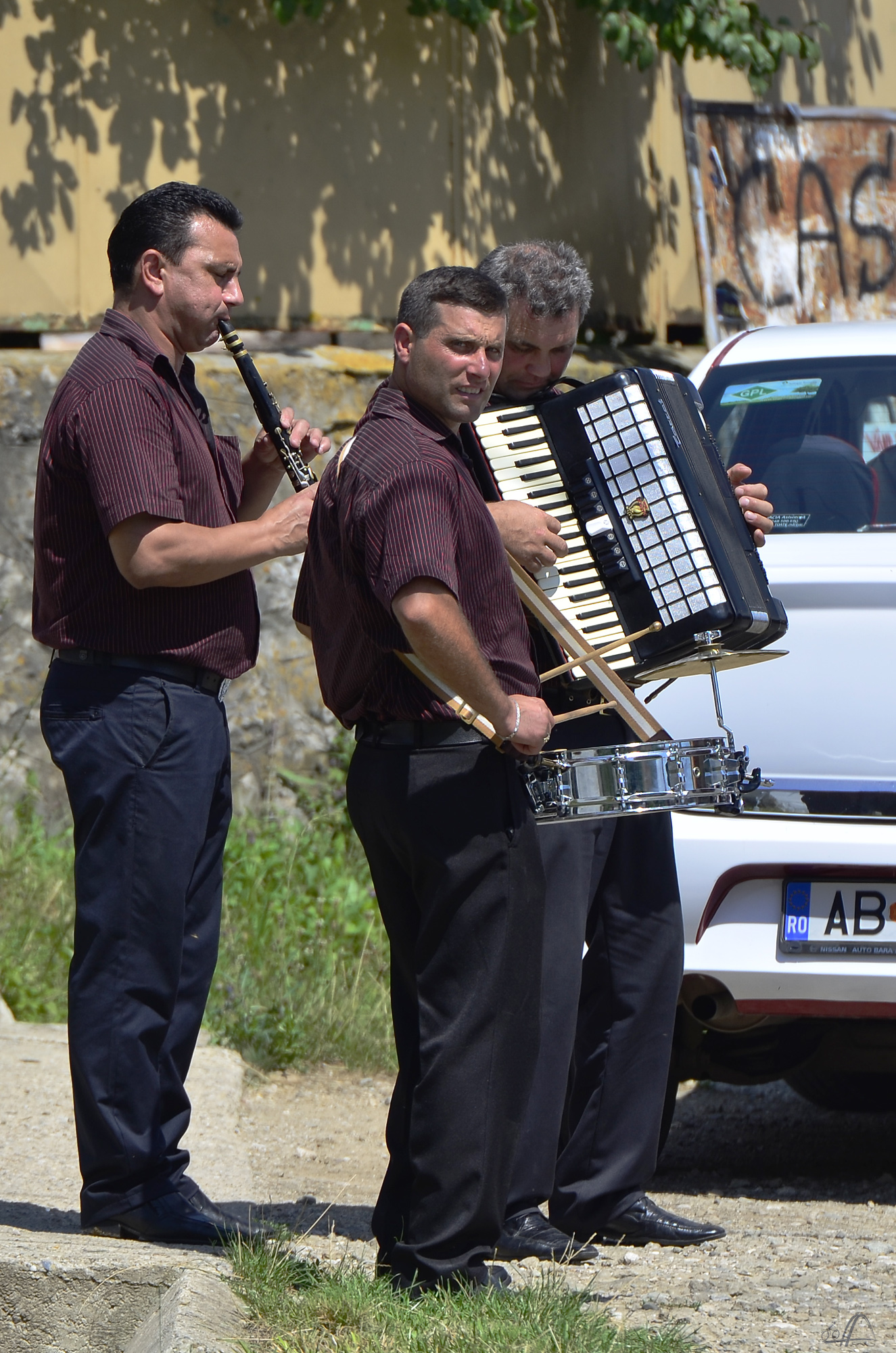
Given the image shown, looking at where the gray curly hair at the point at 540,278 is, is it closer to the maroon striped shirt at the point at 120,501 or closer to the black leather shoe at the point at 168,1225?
the maroon striped shirt at the point at 120,501

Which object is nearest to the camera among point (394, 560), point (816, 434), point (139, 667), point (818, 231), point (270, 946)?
point (394, 560)

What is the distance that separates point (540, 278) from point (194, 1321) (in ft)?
6.72

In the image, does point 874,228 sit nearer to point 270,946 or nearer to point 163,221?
point 270,946

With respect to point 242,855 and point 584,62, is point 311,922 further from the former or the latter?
point 584,62

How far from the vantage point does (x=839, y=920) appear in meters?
3.53

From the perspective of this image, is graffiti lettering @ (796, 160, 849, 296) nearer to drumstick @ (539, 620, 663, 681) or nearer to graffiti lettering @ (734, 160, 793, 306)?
graffiti lettering @ (734, 160, 793, 306)

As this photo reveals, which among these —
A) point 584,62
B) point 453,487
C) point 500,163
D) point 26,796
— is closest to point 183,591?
point 453,487

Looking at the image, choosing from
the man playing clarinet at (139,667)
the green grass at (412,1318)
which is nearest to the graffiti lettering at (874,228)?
the man playing clarinet at (139,667)

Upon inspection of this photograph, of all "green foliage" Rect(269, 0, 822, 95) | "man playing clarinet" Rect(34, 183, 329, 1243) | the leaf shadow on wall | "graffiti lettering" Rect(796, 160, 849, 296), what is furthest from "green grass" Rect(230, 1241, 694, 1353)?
"graffiti lettering" Rect(796, 160, 849, 296)

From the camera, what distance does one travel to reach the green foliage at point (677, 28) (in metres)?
7.12

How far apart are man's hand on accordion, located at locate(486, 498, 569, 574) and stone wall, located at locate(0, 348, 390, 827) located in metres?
3.58

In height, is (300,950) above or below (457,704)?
below

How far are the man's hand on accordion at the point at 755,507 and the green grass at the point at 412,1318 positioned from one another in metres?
1.54

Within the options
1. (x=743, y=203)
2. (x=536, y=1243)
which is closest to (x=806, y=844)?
(x=536, y=1243)
